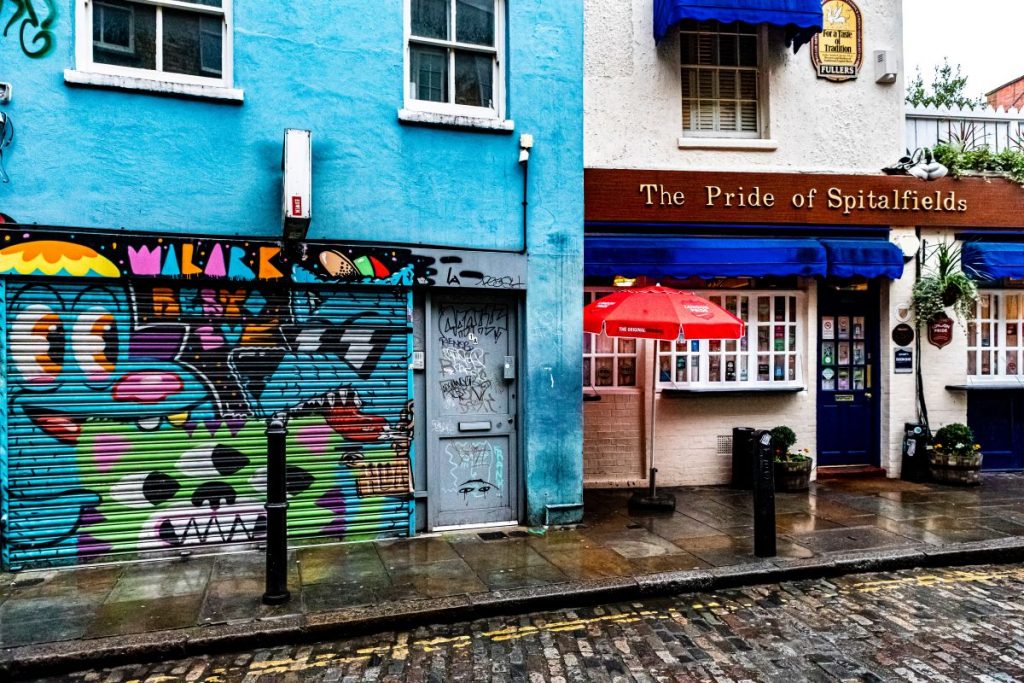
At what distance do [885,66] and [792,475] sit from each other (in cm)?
576

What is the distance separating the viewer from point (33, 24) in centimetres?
612

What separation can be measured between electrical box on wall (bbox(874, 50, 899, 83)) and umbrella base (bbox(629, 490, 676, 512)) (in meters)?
6.58

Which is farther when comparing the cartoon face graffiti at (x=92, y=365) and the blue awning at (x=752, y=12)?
the blue awning at (x=752, y=12)

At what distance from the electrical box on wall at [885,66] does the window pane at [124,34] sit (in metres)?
9.06

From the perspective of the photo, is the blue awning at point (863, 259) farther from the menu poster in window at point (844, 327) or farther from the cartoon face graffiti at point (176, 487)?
the cartoon face graffiti at point (176, 487)

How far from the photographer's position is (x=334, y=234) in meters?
6.97

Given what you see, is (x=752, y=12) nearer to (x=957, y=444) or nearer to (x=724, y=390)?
(x=724, y=390)

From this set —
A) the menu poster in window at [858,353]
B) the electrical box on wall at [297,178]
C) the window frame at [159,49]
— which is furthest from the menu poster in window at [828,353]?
the window frame at [159,49]

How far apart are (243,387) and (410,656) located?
318 centimetres

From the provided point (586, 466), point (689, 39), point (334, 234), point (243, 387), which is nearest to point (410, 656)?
point (243, 387)

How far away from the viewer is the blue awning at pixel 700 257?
8977 mm

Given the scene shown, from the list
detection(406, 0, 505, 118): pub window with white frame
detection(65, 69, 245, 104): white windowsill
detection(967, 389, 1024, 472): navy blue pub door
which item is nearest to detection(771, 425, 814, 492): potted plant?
detection(967, 389, 1024, 472): navy blue pub door

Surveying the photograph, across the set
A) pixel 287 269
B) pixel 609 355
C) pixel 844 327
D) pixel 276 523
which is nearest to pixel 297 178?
pixel 287 269

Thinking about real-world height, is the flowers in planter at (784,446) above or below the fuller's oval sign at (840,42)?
below
